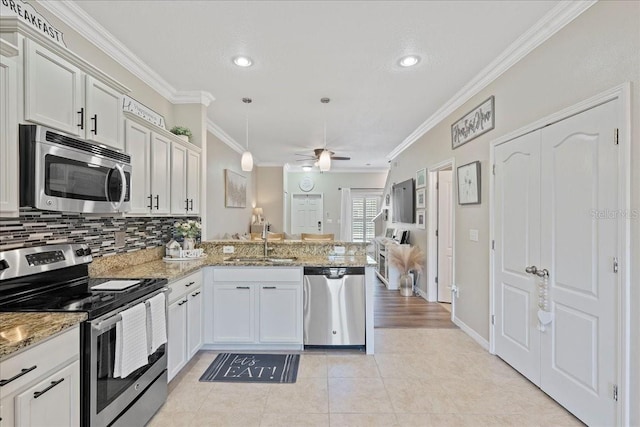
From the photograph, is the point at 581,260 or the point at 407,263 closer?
the point at 581,260

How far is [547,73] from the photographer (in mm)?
2355

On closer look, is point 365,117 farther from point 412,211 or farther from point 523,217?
point 523,217

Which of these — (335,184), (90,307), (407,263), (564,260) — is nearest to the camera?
(90,307)

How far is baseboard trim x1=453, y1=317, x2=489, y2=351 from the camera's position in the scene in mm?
3228

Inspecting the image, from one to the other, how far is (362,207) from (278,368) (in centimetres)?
719

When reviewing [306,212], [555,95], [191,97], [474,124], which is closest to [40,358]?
[191,97]

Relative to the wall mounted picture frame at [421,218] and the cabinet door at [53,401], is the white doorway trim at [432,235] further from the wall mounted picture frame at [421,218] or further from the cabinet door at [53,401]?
the cabinet door at [53,401]

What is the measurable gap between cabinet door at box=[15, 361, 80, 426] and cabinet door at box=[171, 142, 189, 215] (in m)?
1.77

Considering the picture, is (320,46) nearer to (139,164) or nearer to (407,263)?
(139,164)

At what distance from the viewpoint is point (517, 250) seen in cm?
269

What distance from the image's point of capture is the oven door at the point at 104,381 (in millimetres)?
1569

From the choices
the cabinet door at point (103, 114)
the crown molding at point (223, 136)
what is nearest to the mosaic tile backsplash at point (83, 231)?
the cabinet door at point (103, 114)

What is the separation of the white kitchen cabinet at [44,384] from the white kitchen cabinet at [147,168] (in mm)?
1238

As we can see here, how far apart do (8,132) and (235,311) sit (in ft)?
7.23
